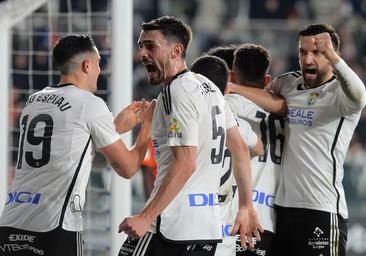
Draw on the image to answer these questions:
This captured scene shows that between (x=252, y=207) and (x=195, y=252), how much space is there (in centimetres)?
56

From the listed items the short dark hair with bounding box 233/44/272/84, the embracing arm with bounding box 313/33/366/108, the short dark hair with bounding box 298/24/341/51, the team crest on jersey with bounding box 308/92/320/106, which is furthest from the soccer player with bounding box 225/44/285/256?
the embracing arm with bounding box 313/33/366/108

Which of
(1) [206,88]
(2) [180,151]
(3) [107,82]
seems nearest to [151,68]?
(1) [206,88]

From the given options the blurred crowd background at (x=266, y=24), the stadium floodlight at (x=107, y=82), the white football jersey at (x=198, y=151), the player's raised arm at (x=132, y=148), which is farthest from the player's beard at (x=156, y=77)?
the blurred crowd background at (x=266, y=24)

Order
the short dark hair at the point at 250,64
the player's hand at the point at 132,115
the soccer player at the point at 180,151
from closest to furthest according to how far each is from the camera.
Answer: the soccer player at the point at 180,151 → the player's hand at the point at 132,115 → the short dark hair at the point at 250,64

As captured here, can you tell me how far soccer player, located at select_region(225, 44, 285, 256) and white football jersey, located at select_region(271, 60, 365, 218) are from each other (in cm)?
11

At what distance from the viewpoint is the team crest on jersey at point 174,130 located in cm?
483

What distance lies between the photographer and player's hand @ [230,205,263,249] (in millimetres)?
5316

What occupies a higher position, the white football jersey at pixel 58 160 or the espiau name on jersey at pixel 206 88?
the espiau name on jersey at pixel 206 88

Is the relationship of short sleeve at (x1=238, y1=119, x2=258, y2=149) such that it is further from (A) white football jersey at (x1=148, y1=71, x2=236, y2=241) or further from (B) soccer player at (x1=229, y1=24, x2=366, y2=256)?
(A) white football jersey at (x1=148, y1=71, x2=236, y2=241)

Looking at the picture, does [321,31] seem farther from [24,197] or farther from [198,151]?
[24,197]

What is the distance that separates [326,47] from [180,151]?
3.91 feet

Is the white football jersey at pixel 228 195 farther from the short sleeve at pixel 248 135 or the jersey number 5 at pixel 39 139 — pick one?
the jersey number 5 at pixel 39 139

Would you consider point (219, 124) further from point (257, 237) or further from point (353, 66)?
point (353, 66)

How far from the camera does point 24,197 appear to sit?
17.2 ft
